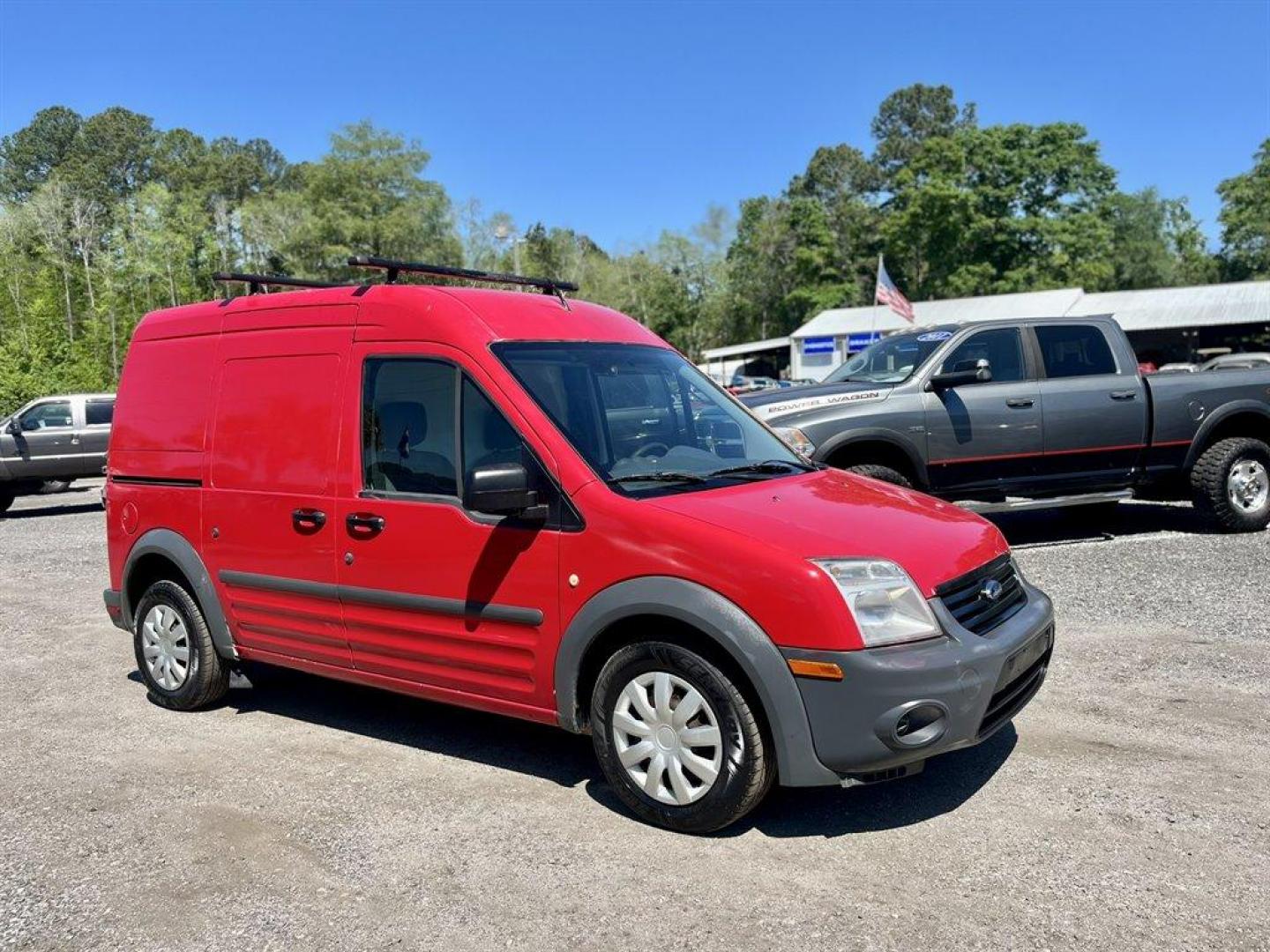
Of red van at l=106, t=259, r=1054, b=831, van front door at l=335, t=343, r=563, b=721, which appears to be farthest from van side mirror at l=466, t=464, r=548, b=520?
van front door at l=335, t=343, r=563, b=721

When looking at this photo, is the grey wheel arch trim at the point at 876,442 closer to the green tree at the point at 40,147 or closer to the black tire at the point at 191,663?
the black tire at the point at 191,663

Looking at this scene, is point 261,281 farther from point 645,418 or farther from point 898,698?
point 898,698

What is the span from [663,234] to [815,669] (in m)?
77.6

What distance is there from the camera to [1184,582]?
7.82 m

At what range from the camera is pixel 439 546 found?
4.36 metres

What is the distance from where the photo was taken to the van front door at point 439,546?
413 cm

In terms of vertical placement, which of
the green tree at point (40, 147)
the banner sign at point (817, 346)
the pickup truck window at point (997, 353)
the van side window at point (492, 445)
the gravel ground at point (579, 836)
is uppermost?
the green tree at point (40, 147)

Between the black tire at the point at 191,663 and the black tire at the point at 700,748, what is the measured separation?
2.63 metres

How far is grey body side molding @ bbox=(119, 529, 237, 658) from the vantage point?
17.6 ft

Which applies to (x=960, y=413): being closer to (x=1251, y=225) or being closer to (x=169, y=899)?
(x=169, y=899)

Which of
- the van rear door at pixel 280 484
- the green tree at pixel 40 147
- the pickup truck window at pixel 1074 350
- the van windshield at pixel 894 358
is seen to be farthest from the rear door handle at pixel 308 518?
the green tree at pixel 40 147

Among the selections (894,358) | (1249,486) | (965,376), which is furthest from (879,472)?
(1249,486)

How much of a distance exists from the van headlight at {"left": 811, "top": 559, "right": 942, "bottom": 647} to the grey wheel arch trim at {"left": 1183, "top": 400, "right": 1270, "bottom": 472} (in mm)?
7062

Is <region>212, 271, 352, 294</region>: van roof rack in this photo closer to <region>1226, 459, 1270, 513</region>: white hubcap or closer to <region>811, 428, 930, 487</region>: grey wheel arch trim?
<region>811, 428, 930, 487</region>: grey wheel arch trim
